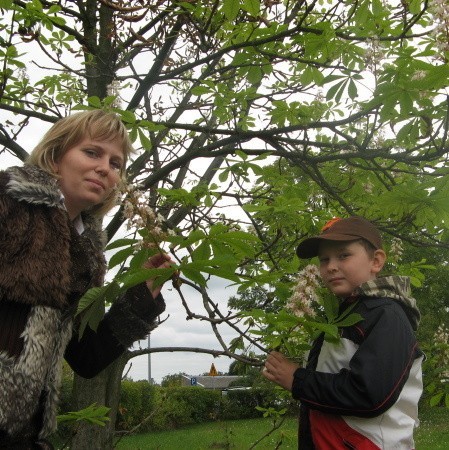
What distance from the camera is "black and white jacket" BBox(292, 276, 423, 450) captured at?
6.30ft

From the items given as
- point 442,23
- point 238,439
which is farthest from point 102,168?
point 238,439

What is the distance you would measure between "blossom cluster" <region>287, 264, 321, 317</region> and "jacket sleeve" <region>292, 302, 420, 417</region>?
22 cm

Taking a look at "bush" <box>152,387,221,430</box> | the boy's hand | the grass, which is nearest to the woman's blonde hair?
the boy's hand

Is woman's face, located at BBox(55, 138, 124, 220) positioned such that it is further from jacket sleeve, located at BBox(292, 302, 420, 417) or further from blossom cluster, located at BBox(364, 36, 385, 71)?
blossom cluster, located at BBox(364, 36, 385, 71)

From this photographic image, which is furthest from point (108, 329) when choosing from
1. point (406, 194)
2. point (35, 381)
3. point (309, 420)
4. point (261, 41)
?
point (261, 41)

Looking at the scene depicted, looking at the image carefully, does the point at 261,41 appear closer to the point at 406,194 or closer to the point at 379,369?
the point at 406,194

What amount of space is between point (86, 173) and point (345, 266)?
101 cm

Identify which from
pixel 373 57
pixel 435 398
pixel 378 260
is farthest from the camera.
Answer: pixel 435 398

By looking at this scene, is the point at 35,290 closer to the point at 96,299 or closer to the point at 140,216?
the point at 96,299

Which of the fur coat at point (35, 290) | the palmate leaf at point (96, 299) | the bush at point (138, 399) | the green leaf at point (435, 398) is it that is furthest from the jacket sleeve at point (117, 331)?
the bush at point (138, 399)

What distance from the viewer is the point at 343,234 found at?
2260mm

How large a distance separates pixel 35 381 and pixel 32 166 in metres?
0.68

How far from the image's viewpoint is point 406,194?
262 cm

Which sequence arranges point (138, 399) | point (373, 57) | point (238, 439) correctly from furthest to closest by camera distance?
point (138, 399), point (238, 439), point (373, 57)
